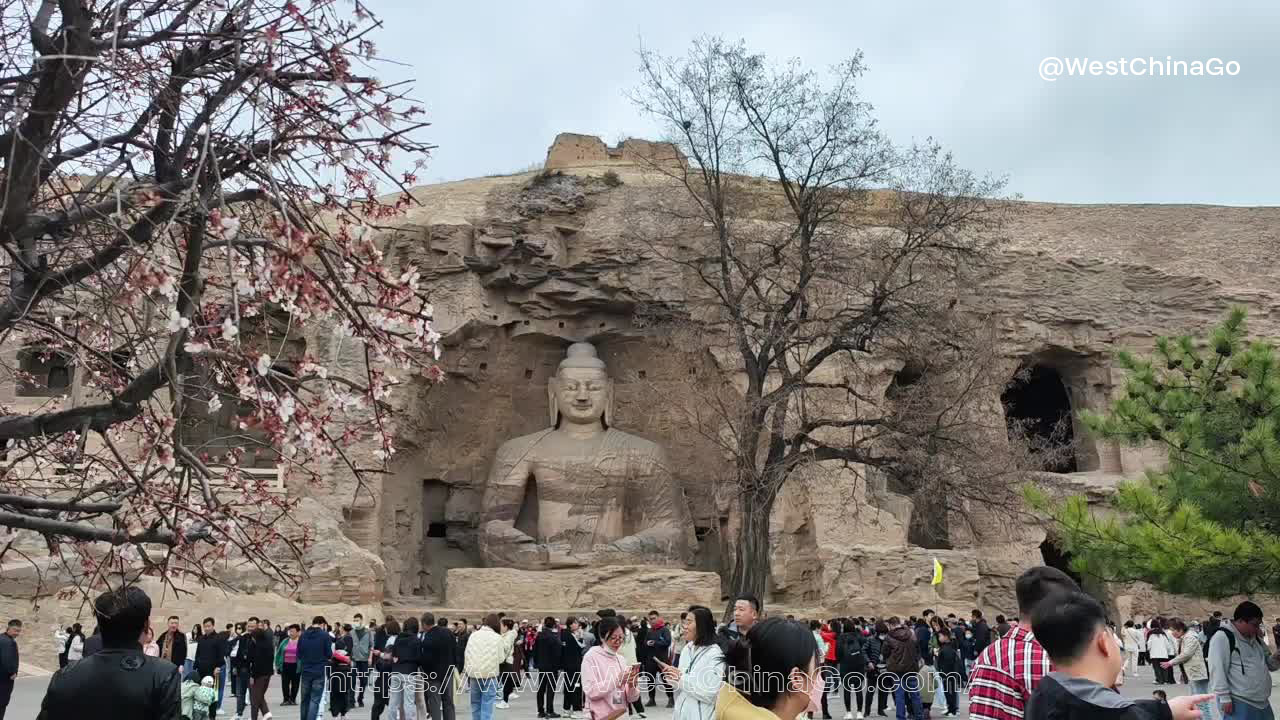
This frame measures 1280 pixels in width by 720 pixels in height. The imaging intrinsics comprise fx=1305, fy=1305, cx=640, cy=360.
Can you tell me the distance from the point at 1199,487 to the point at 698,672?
17.1 feet

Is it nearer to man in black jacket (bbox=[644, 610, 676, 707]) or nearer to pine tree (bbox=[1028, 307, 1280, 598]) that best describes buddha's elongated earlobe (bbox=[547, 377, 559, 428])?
man in black jacket (bbox=[644, 610, 676, 707])

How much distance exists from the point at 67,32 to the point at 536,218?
1690 centimetres

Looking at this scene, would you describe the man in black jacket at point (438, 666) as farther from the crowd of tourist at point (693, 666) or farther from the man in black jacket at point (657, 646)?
the man in black jacket at point (657, 646)

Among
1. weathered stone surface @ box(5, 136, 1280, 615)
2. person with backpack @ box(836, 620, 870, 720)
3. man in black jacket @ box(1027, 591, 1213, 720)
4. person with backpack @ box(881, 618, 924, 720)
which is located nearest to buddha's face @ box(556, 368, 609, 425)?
weathered stone surface @ box(5, 136, 1280, 615)

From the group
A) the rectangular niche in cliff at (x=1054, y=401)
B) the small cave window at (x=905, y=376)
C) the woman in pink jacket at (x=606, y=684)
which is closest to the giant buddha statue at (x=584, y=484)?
the small cave window at (x=905, y=376)

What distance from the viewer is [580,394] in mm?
22484

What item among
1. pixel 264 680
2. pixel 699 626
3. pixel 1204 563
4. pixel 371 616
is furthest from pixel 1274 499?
pixel 371 616

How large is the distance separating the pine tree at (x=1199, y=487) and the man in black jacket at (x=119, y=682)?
6684mm

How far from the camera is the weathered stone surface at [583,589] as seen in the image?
1953 centimetres

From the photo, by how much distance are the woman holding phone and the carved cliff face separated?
16.1 metres

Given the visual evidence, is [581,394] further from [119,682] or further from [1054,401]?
[119,682]

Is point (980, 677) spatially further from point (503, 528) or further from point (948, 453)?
point (503, 528)

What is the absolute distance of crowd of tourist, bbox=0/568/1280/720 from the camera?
3246mm

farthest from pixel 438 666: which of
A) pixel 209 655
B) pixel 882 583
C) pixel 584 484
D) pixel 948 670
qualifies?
pixel 584 484
